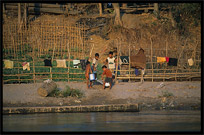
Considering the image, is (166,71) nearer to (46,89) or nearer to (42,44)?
(46,89)

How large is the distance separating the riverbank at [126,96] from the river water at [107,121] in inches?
40.3

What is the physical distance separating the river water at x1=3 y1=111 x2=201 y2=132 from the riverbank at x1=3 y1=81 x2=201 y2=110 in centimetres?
102

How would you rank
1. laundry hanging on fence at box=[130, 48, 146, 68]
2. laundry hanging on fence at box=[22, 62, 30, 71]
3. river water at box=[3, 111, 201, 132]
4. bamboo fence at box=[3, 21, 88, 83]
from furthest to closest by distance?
bamboo fence at box=[3, 21, 88, 83] < laundry hanging on fence at box=[22, 62, 30, 71] < laundry hanging on fence at box=[130, 48, 146, 68] < river water at box=[3, 111, 201, 132]

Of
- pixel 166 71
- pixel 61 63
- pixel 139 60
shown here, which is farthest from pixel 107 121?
pixel 166 71

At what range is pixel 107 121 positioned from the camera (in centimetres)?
1055

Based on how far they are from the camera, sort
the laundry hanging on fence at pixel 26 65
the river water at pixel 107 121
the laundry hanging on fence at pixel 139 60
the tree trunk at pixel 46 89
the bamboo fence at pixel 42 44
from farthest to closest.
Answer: the bamboo fence at pixel 42 44 < the laundry hanging on fence at pixel 26 65 < the laundry hanging on fence at pixel 139 60 < the tree trunk at pixel 46 89 < the river water at pixel 107 121

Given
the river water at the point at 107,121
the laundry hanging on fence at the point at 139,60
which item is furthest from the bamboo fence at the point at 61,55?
the river water at the point at 107,121

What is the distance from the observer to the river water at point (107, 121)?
30.9 ft

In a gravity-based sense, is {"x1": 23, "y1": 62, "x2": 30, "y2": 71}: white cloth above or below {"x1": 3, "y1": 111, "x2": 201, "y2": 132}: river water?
above

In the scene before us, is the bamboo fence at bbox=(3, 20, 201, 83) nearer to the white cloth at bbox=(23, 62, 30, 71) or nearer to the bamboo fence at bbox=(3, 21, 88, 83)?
the bamboo fence at bbox=(3, 21, 88, 83)

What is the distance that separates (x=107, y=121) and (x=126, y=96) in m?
3.58

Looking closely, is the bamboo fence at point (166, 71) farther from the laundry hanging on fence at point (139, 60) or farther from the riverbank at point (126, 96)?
the riverbank at point (126, 96)

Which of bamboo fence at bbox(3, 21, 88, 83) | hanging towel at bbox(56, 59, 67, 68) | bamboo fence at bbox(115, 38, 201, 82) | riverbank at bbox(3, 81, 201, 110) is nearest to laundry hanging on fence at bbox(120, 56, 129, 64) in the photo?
bamboo fence at bbox(115, 38, 201, 82)

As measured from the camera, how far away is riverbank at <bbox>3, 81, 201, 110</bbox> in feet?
43.9
